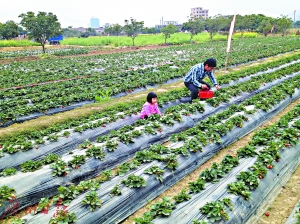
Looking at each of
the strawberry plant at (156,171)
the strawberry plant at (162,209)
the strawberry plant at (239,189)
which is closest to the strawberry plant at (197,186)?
the strawberry plant at (239,189)

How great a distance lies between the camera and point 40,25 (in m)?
28.5

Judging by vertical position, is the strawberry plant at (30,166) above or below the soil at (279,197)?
above

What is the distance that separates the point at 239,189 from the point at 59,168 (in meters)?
3.37

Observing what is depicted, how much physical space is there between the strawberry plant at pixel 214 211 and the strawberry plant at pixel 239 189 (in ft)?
1.63

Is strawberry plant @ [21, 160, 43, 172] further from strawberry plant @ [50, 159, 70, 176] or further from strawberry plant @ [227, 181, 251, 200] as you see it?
strawberry plant @ [227, 181, 251, 200]

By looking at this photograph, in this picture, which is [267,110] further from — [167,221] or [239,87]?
[167,221]

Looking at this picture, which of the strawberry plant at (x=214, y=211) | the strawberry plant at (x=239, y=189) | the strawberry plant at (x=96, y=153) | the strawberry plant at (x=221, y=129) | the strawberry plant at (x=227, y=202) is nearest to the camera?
the strawberry plant at (x=214, y=211)

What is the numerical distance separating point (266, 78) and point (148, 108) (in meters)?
7.53

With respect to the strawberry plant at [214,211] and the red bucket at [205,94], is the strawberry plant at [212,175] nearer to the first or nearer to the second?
the strawberry plant at [214,211]

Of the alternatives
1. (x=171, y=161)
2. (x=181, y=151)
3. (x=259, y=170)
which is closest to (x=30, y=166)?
(x=171, y=161)

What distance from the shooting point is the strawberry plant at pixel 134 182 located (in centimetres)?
476

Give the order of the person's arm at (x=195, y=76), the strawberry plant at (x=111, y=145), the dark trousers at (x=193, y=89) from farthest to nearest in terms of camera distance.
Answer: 1. the dark trousers at (x=193, y=89)
2. the person's arm at (x=195, y=76)
3. the strawberry plant at (x=111, y=145)

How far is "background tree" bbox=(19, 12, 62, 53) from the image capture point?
28.2 metres

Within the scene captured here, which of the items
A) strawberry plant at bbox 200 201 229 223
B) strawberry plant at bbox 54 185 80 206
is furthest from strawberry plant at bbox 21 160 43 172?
strawberry plant at bbox 200 201 229 223
